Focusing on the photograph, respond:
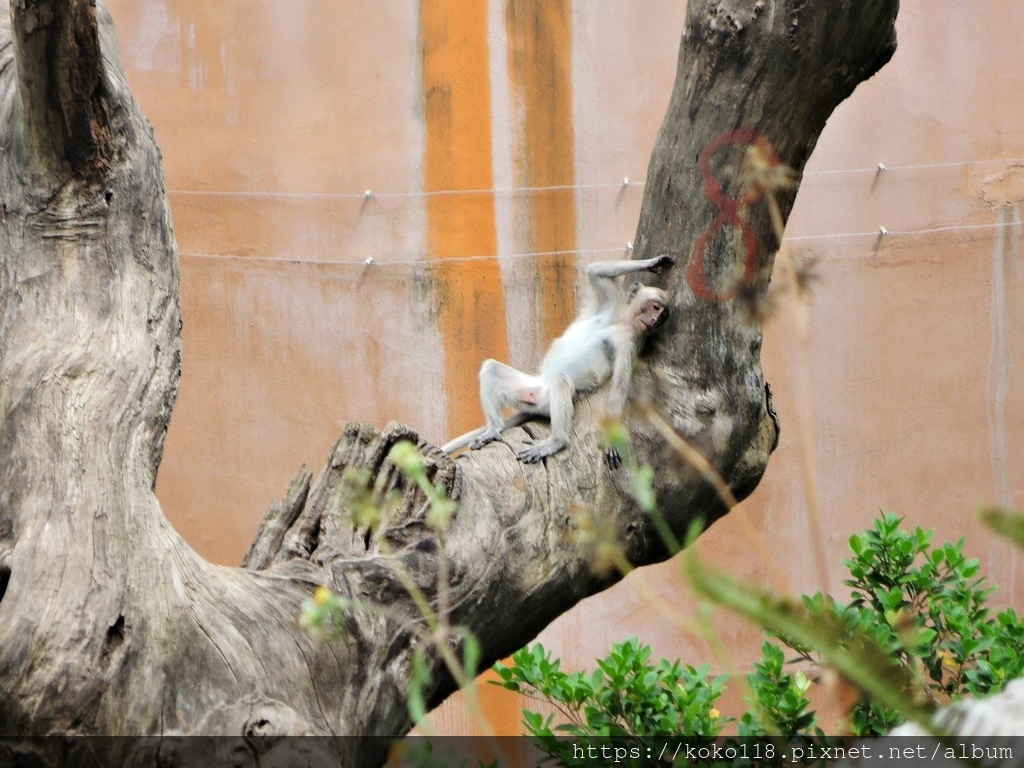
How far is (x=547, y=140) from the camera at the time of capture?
8109mm

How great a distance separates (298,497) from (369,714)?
0.79m

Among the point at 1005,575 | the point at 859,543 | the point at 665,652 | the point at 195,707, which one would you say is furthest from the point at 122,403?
the point at 1005,575

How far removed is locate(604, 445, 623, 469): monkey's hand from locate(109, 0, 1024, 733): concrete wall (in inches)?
149

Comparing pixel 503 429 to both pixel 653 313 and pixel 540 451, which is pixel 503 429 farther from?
pixel 653 313

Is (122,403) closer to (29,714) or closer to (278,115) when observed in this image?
(29,714)

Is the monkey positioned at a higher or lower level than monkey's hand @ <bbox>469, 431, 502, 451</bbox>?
higher

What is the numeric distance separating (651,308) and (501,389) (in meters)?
1.53

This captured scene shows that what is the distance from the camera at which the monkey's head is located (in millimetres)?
4242

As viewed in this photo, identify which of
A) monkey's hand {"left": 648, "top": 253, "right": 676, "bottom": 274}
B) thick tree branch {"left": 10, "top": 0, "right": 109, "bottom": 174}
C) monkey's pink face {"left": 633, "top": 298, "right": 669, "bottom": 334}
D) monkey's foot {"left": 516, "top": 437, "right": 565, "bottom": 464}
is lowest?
monkey's foot {"left": 516, "top": 437, "right": 565, "bottom": 464}

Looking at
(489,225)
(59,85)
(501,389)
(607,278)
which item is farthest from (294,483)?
(489,225)

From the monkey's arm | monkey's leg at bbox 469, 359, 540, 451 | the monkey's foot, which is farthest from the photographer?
monkey's leg at bbox 469, 359, 540, 451

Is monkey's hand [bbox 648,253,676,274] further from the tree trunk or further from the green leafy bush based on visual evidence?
the green leafy bush

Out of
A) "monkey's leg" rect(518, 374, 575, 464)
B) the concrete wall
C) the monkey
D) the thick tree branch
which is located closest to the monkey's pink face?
the monkey

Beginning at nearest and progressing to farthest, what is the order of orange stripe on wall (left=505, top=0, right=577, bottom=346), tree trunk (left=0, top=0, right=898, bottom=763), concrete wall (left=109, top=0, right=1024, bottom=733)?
tree trunk (left=0, top=0, right=898, bottom=763) → concrete wall (left=109, top=0, right=1024, bottom=733) → orange stripe on wall (left=505, top=0, right=577, bottom=346)
